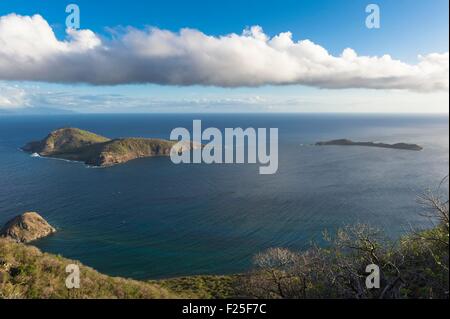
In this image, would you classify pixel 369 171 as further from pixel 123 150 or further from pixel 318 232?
pixel 123 150

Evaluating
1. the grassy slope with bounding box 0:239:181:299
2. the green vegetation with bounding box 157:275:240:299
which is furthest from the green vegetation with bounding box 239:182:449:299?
the green vegetation with bounding box 157:275:240:299

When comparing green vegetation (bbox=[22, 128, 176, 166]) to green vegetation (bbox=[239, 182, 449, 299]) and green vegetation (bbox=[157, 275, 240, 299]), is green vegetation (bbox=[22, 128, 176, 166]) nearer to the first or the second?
green vegetation (bbox=[157, 275, 240, 299])

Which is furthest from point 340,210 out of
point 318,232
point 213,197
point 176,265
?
point 176,265

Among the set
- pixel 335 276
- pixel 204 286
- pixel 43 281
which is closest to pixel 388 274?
pixel 335 276

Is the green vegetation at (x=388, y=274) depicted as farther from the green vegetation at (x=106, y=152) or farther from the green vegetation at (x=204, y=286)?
the green vegetation at (x=106, y=152)

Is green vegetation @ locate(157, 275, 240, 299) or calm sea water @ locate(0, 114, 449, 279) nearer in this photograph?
green vegetation @ locate(157, 275, 240, 299)
